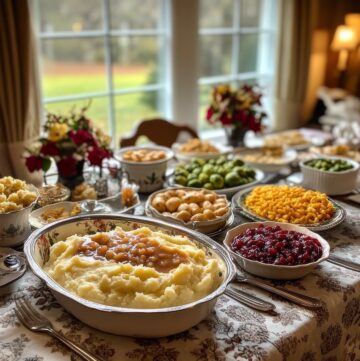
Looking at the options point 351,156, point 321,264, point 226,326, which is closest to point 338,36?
point 351,156

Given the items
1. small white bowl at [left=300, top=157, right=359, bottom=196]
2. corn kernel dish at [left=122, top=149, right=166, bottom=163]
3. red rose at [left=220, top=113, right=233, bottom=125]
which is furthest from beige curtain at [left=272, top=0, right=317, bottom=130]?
corn kernel dish at [left=122, top=149, right=166, bottom=163]

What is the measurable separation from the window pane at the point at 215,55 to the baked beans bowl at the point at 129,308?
2.49 m

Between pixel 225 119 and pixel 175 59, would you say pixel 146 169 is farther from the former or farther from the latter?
pixel 175 59

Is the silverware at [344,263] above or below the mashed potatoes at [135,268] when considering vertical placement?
below

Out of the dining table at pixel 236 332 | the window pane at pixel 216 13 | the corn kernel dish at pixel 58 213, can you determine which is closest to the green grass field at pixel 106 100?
the window pane at pixel 216 13

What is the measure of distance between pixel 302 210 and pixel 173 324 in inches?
26.8

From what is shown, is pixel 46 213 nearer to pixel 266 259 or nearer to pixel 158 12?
pixel 266 259

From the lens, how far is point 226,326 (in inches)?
38.6

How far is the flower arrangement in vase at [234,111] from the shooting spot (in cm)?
222

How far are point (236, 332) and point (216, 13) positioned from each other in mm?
2890

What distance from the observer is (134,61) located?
10.3 feet

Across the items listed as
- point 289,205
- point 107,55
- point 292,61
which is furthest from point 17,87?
point 292,61

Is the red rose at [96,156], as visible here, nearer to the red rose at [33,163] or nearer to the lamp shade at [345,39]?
the red rose at [33,163]

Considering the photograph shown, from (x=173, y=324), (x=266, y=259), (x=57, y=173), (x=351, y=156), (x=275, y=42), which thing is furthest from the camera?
(x=275, y=42)
